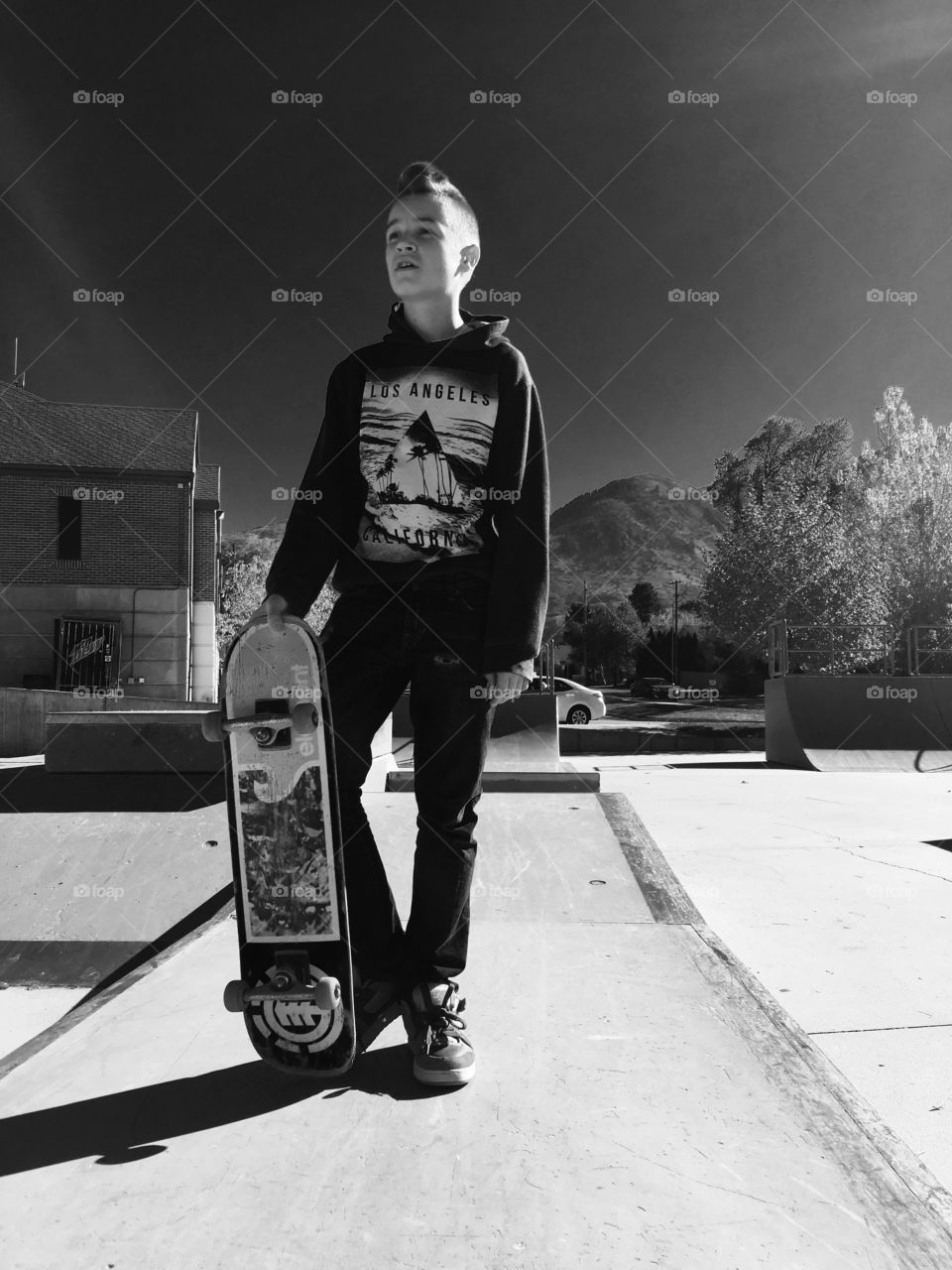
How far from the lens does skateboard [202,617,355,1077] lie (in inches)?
60.8

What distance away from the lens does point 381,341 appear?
200 centimetres

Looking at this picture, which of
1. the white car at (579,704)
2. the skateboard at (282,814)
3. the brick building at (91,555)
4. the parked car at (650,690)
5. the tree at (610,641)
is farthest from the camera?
the tree at (610,641)

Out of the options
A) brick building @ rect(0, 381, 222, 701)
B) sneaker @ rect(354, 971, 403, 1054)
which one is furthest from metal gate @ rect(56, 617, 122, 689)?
sneaker @ rect(354, 971, 403, 1054)

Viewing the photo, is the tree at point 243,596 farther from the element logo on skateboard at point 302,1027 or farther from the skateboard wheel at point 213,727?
the element logo on skateboard at point 302,1027

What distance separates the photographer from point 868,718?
447 inches

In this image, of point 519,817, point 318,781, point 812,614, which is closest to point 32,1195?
point 318,781

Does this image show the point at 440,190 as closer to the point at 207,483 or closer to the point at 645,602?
the point at 207,483

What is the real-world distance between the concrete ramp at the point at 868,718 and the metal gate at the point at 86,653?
1616cm

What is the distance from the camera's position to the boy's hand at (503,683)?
178 cm

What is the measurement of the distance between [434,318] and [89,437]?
23.0m

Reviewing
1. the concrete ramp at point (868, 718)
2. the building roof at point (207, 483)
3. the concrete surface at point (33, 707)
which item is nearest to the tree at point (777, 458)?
the building roof at point (207, 483)

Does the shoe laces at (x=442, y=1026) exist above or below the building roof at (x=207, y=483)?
below

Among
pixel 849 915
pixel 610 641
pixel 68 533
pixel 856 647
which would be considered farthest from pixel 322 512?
pixel 610 641

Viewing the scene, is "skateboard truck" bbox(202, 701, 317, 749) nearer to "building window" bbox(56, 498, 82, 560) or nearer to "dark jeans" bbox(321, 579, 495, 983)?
"dark jeans" bbox(321, 579, 495, 983)
